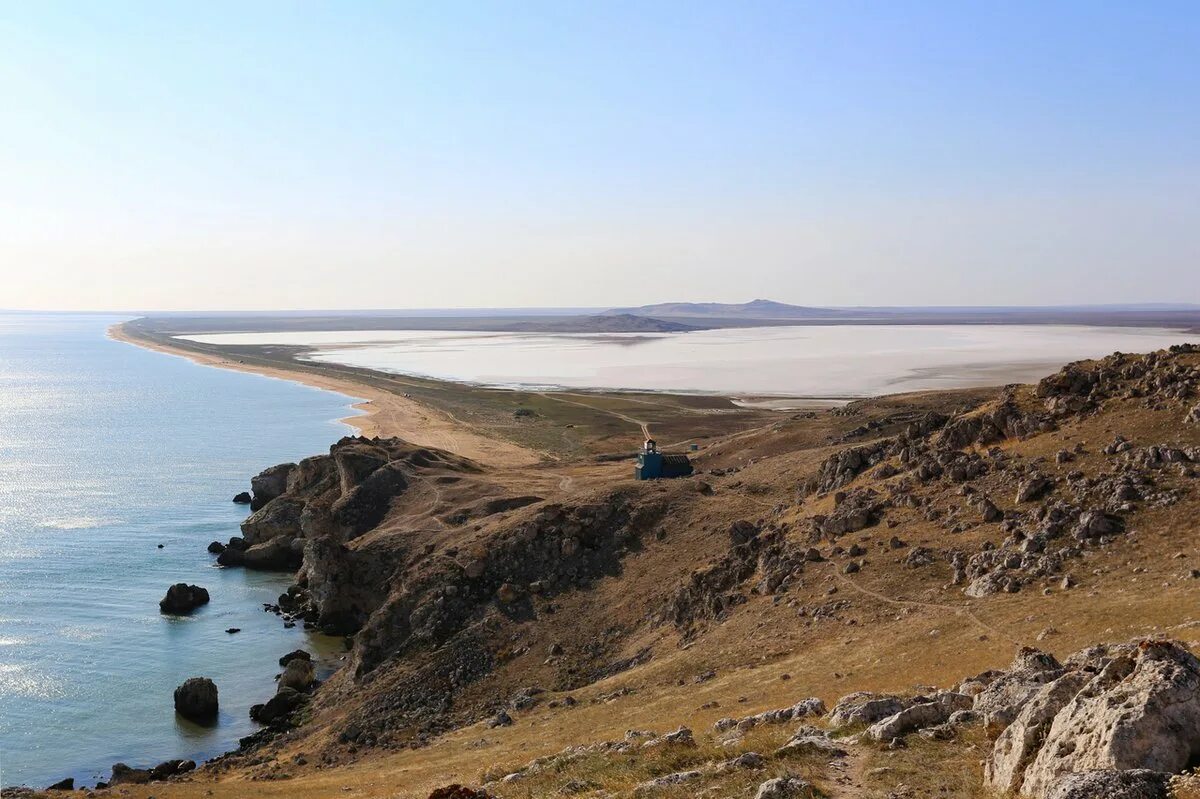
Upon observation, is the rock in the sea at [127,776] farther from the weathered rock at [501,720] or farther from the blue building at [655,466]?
the blue building at [655,466]

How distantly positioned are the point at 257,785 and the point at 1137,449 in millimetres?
32856

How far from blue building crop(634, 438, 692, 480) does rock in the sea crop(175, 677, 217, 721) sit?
1201 inches

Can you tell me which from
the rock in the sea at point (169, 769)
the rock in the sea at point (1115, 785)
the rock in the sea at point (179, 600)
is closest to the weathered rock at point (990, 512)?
the rock in the sea at point (1115, 785)

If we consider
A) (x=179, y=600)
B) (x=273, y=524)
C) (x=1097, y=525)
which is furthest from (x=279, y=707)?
(x=1097, y=525)

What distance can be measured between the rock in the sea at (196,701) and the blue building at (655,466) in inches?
1201

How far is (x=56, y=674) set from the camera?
148 feet

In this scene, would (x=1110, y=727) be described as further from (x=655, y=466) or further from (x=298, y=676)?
(x=655, y=466)

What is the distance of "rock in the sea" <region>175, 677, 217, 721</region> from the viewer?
135 ft

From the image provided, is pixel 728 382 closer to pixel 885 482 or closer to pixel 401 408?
pixel 401 408

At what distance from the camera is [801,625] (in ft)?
109

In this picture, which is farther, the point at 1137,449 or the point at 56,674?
the point at 56,674

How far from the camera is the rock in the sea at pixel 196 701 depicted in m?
41.1

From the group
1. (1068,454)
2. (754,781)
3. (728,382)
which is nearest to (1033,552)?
(1068,454)

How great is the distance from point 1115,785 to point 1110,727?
1179mm
